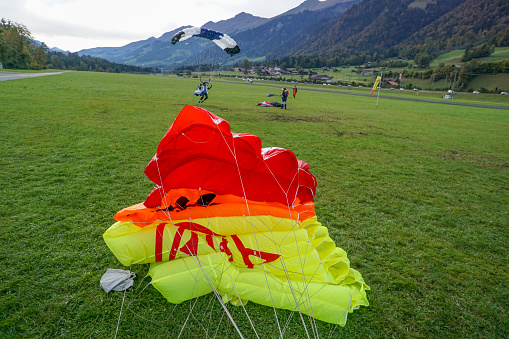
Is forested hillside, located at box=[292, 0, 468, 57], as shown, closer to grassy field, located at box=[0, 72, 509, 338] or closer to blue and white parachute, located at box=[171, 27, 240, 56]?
blue and white parachute, located at box=[171, 27, 240, 56]

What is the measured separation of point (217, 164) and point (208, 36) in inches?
399

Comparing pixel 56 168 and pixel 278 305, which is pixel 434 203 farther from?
pixel 56 168

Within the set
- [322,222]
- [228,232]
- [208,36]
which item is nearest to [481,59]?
[208,36]

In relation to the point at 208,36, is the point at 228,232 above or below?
below

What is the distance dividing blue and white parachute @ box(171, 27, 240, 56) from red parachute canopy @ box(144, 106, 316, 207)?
9.46 metres

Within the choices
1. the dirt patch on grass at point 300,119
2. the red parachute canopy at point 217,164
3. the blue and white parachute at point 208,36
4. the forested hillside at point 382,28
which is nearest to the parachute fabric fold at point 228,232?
the red parachute canopy at point 217,164

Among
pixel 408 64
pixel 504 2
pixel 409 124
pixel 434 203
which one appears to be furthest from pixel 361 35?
pixel 434 203

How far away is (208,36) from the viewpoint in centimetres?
1171

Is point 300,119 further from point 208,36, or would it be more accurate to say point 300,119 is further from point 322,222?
point 322,222

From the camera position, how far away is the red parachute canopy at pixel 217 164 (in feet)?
10.8

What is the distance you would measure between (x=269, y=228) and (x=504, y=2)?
197020mm

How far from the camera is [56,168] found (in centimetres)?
634

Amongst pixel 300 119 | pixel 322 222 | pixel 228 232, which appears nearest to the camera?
pixel 228 232

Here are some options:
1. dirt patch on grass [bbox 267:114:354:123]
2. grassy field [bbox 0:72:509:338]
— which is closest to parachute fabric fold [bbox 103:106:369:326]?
grassy field [bbox 0:72:509:338]
